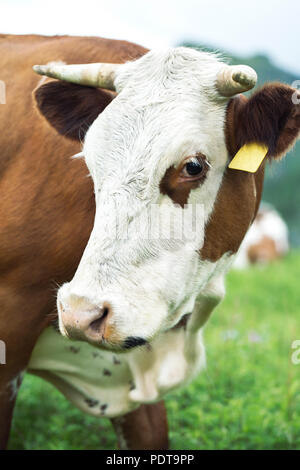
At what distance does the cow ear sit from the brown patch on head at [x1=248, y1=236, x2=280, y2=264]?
30.7 ft

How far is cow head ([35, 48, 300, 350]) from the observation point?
249cm

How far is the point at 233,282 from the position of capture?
889cm

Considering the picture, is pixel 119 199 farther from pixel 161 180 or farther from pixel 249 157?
pixel 249 157

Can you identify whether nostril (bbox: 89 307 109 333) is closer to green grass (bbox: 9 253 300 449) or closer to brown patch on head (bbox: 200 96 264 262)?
brown patch on head (bbox: 200 96 264 262)

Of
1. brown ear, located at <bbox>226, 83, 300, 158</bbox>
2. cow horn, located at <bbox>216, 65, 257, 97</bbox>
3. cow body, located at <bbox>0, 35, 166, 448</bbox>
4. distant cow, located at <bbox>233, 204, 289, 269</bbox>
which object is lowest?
distant cow, located at <bbox>233, 204, 289, 269</bbox>

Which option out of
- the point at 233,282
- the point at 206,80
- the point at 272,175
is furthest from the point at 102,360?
the point at 233,282

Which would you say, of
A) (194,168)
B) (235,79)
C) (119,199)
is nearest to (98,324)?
(119,199)

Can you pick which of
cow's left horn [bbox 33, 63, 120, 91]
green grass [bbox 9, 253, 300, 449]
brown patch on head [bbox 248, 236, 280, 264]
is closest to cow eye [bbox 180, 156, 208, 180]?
cow's left horn [bbox 33, 63, 120, 91]

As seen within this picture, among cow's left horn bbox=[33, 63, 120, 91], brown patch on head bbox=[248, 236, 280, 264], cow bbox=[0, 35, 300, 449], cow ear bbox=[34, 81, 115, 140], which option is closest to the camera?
cow bbox=[0, 35, 300, 449]

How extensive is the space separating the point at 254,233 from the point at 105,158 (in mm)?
10392

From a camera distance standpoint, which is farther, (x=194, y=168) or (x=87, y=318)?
(x=194, y=168)

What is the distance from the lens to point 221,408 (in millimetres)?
4246

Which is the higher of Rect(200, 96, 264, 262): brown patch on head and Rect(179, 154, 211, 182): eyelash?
Rect(179, 154, 211, 182): eyelash

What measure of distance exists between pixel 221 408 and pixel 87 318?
2152 millimetres
